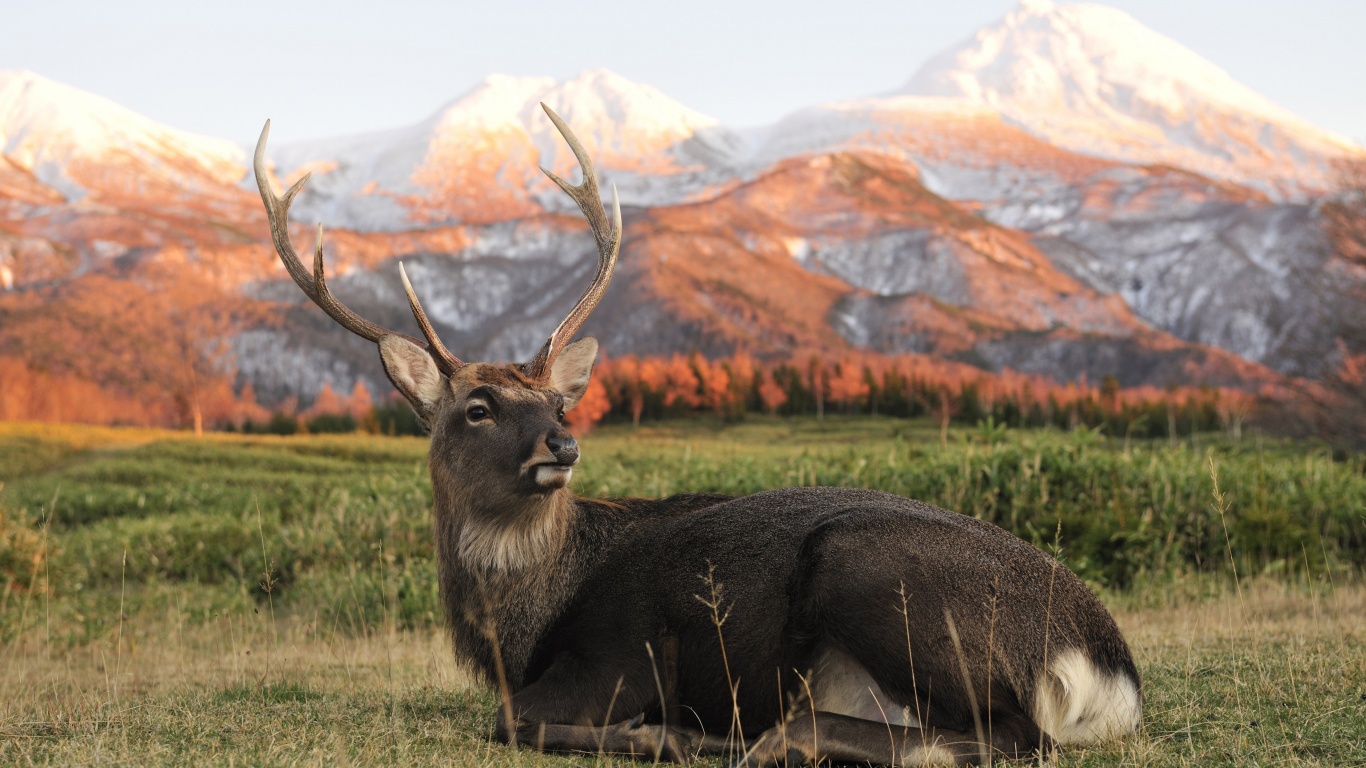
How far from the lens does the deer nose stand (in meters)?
5.36

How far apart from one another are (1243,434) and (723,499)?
34.7m

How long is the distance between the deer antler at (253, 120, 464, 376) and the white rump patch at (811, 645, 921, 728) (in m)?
2.70

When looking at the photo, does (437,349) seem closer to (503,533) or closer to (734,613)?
(503,533)

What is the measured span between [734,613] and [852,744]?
89 centimetres

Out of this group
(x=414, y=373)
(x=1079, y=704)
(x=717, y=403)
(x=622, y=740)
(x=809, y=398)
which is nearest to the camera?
(x=1079, y=704)

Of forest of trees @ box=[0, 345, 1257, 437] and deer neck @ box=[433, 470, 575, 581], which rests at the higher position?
deer neck @ box=[433, 470, 575, 581]

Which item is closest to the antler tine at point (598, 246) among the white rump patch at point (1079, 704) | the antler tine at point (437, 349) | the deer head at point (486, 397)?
the deer head at point (486, 397)

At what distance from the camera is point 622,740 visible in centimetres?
505

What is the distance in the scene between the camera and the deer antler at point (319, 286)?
20.4ft

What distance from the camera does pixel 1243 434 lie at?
118 ft

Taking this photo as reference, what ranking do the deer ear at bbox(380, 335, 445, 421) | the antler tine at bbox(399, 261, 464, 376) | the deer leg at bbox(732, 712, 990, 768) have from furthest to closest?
the antler tine at bbox(399, 261, 464, 376)
the deer ear at bbox(380, 335, 445, 421)
the deer leg at bbox(732, 712, 990, 768)

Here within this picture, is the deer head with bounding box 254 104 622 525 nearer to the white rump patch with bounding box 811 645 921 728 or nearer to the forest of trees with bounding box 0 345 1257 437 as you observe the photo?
the white rump patch with bounding box 811 645 921 728

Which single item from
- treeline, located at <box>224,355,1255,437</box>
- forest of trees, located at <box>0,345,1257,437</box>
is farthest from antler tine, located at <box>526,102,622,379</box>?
treeline, located at <box>224,355,1255,437</box>

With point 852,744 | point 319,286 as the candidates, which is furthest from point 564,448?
point 319,286
